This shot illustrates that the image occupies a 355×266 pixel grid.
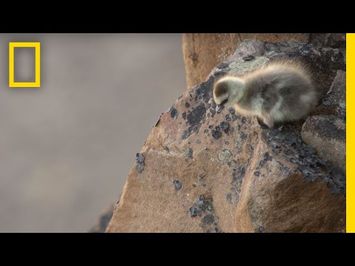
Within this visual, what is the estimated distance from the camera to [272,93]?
5164 millimetres

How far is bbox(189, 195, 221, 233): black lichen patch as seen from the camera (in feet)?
15.9

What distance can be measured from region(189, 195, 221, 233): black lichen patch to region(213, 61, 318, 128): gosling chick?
69cm

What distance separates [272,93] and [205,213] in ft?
3.42

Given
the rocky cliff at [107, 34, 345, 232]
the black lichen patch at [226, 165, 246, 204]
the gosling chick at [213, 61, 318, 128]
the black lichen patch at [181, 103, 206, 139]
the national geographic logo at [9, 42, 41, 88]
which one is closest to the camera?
the rocky cliff at [107, 34, 345, 232]

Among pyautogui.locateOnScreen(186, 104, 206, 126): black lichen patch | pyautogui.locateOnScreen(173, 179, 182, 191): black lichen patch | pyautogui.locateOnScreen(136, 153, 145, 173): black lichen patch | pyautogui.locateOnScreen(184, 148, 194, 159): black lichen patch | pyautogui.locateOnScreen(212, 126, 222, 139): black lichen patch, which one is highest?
pyautogui.locateOnScreen(186, 104, 206, 126): black lichen patch

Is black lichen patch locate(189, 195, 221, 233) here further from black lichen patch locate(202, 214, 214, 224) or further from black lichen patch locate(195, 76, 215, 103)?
black lichen patch locate(195, 76, 215, 103)

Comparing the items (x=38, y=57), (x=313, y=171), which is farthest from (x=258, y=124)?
(x=38, y=57)

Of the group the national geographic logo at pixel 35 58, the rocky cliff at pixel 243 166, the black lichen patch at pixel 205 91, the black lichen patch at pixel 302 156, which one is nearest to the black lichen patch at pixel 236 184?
the rocky cliff at pixel 243 166

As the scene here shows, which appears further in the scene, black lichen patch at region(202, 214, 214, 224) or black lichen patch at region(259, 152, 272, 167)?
black lichen patch at region(202, 214, 214, 224)

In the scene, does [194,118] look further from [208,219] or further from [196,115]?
[208,219]

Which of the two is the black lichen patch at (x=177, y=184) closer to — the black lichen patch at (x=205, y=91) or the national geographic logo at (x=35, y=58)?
the black lichen patch at (x=205, y=91)

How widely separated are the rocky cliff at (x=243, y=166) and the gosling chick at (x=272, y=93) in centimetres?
9

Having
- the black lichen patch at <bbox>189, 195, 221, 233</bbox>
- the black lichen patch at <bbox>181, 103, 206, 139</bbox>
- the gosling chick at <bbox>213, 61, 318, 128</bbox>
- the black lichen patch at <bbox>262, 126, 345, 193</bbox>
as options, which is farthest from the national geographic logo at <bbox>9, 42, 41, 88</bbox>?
the black lichen patch at <bbox>262, 126, 345, 193</bbox>

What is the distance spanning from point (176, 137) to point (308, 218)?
1.26m
